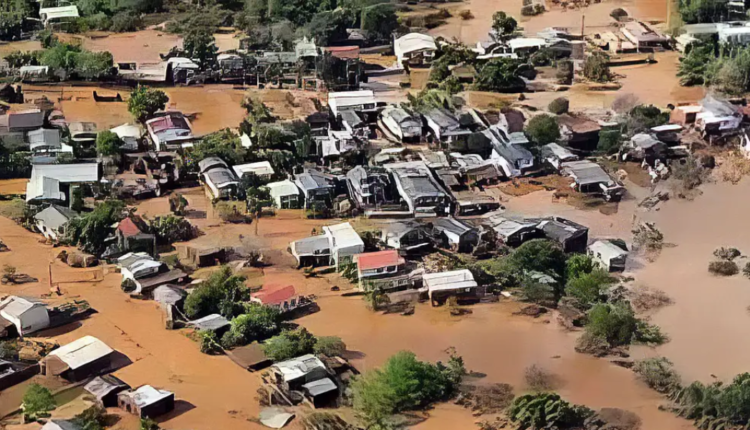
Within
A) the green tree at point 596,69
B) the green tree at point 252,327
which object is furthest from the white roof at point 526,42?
the green tree at point 252,327

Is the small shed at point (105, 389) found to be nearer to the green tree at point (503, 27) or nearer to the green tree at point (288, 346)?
the green tree at point (288, 346)

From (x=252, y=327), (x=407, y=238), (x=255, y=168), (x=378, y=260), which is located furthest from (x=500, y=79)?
(x=252, y=327)

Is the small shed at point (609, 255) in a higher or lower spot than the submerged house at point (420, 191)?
lower

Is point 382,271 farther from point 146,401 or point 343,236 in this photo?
point 146,401

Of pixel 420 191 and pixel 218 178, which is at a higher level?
pixel 218 178

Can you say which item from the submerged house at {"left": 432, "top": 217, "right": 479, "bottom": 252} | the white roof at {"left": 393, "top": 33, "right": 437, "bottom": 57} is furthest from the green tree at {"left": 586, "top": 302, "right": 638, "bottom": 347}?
the white roof at {"left": 393, "top": 33, "right": 437, "bottom": 57}

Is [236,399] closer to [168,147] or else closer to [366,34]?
[168,147]

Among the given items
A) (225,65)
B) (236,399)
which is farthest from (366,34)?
(236,399)
